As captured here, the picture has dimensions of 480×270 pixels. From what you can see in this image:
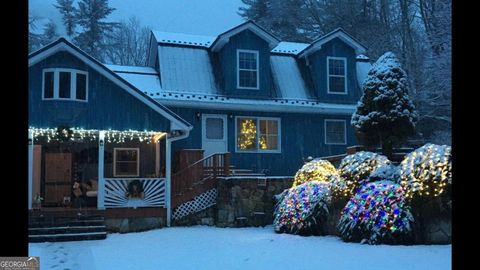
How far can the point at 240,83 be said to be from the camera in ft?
59.0

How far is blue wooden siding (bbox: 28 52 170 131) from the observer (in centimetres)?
1284

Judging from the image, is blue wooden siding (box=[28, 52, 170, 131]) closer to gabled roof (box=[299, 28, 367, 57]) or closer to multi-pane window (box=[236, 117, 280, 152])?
multi-pane window (box=[236, 117, 280, 152])

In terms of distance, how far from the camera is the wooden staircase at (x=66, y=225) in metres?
11.4

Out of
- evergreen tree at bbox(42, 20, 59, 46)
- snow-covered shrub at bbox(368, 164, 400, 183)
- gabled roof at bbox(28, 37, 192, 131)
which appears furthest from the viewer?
evergreen tree at bbox(42, 20, 59, 46)

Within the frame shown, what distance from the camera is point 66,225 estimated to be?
12109 millimetres

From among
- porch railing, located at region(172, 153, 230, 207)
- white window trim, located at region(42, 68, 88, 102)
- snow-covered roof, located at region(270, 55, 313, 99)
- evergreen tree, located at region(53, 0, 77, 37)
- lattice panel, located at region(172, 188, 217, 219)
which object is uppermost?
evergreen tree, located at region(53, 0, 77, 37)

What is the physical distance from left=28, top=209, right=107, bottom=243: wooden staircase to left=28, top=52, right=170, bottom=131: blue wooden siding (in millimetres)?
2397

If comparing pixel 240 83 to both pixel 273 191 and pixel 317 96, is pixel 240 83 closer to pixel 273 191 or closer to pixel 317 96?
pixel 317 96

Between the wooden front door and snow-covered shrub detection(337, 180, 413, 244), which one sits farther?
the wooden front door

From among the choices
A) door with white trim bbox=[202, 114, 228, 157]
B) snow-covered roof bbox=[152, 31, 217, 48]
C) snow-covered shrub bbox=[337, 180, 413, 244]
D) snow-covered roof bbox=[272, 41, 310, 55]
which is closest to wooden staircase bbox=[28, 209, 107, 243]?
door with white trim bbox=[202, 114, 228, 157]

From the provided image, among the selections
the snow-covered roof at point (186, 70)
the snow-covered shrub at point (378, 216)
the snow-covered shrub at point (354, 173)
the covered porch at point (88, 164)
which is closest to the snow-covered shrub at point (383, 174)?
the snow-covered shrub at point (354, 173)

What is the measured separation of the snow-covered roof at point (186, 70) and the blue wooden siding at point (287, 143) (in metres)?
0.87
